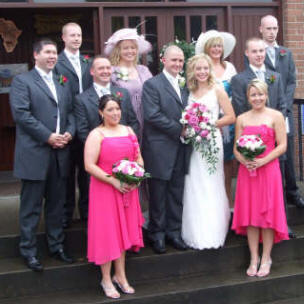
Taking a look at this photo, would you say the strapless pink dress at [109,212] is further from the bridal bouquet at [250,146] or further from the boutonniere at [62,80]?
the bridal bouquet at [250,146]

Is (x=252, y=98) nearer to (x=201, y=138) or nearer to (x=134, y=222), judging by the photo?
(x=201, y=138)

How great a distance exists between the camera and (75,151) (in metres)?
5.24

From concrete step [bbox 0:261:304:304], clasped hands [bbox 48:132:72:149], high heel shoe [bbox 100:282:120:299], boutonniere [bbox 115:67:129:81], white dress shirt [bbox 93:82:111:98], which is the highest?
boutonniere [bbox 115:67:129:81]

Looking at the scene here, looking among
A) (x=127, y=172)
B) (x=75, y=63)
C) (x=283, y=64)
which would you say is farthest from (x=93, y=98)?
(x=283, y=64)

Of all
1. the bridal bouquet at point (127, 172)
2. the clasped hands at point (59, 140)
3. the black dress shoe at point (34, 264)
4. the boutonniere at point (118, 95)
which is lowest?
the black dress shoe at point (34, 264)

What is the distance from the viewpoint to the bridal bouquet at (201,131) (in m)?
4.84

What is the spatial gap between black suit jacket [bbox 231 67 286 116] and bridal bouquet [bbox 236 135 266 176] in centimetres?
60

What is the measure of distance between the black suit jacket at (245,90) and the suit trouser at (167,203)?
0.74m

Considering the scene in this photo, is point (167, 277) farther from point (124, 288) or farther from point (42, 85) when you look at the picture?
point (42, 85)

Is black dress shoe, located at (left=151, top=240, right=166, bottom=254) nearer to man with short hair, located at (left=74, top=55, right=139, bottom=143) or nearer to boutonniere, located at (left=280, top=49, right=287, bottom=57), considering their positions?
man with short hair, located at (left=74, top=55, right=139, bottom=143)

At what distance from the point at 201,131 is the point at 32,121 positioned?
5.14 ft

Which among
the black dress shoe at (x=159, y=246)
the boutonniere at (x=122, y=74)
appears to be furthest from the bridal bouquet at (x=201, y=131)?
the black dress shoe at (x=159, y=246)

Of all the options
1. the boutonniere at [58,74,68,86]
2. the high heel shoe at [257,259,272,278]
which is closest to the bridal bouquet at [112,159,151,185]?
the boutonniere at [58,74,68,86]

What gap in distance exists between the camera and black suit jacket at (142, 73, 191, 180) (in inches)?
194
